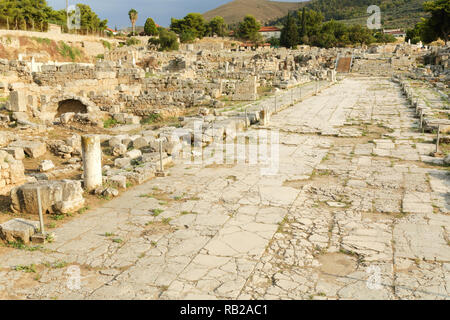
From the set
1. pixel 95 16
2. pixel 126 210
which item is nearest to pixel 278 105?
pixel 126 210

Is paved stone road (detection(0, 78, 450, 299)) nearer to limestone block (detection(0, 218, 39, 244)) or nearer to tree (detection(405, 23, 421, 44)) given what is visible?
limestone block (detection(0, 218, 39, 244))

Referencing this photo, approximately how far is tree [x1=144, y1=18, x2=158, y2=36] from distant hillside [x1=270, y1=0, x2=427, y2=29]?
234ft

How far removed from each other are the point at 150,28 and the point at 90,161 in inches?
3265

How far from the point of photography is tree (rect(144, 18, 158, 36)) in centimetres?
8369

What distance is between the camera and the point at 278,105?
17.7 metres

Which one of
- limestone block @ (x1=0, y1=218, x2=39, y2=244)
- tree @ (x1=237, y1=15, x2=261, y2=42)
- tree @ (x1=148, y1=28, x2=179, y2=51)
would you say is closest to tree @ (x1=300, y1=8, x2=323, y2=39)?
tree @ (x1=237, y1=15, x2=261, y2=42)

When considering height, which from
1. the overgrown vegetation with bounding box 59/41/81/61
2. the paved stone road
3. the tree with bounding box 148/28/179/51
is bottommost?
the paved stone road

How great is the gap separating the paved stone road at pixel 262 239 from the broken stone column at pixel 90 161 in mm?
681

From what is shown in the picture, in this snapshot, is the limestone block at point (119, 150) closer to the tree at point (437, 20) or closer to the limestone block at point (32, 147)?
the limestone block at point (32, 147)

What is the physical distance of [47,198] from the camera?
5.91 m

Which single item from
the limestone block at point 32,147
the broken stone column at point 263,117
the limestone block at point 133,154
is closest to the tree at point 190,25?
the broken stone column at point 263,117

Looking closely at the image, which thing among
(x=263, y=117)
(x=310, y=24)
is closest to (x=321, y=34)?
(x=310, y=24)
